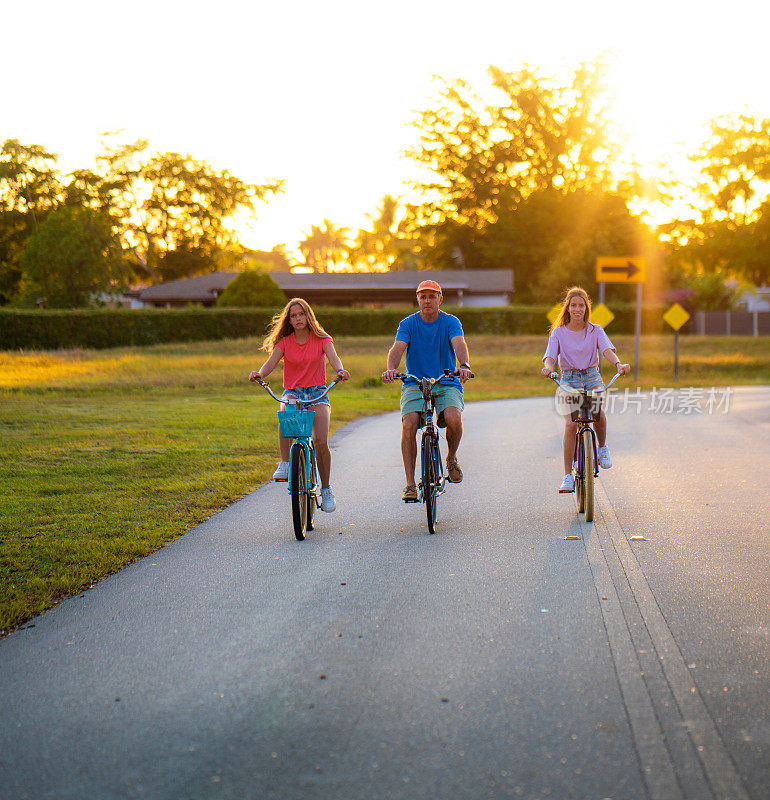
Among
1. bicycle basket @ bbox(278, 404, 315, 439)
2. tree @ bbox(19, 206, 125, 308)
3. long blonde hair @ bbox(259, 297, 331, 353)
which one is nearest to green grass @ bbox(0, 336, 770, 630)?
bicycle basket @ bbox(278, 404, 315, 439)

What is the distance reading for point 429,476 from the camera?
7.44 m

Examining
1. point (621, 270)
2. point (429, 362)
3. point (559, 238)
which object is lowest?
point (429, 362)

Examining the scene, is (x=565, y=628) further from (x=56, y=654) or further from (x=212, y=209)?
(x=212, y=209)

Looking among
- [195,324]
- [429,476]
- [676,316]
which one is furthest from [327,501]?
[195,324]

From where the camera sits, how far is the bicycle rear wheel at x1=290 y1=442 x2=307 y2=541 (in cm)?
721

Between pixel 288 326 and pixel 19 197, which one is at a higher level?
pixel 19 197

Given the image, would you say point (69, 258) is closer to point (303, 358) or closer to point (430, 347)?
A: point (303, 358)

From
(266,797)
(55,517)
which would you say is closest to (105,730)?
(266,797)

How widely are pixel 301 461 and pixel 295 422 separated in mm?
298

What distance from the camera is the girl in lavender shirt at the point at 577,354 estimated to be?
827cm

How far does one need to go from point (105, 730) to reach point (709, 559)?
4170mm

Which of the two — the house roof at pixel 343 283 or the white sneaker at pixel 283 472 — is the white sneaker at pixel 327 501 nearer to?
the white sneaker at pixel 283 472

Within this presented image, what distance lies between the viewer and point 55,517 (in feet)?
26.6

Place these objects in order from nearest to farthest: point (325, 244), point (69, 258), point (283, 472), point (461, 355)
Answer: point (283, 472) < point (461, 355) < point (69, 258) < point (325, 244)
